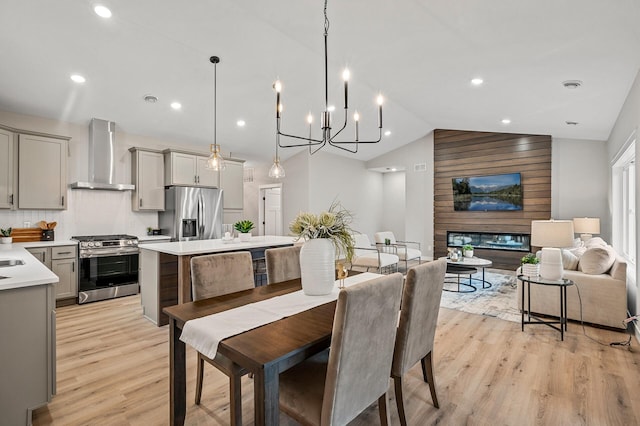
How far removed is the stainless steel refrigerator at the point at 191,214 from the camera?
5410mm

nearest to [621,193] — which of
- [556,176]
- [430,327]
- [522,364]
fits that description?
[556,176]

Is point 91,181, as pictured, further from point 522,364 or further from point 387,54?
point 522,364

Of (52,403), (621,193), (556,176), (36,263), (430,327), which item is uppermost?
(556,176)

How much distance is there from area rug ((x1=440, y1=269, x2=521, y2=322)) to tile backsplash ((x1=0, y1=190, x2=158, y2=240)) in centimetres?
489

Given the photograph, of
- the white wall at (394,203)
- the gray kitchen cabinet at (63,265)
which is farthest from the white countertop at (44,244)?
the white wall at (394,203)

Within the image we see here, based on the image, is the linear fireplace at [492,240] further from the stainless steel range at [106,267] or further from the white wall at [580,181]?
the stainless steel range at [106,267]

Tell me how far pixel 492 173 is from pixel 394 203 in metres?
2.97

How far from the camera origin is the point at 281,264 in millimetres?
2775

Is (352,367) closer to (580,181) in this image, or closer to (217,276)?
(217,276)

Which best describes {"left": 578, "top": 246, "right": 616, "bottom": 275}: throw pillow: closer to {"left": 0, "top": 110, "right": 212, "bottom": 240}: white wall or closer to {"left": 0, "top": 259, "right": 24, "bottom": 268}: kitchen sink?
{"left": 0, "top": 259, "right": 24, "bottom": 268}: kitchen sink

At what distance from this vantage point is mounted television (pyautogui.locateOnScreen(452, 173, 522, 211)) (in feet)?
22.0

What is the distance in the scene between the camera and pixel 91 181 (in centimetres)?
491

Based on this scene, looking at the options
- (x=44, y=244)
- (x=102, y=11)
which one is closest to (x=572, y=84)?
(x=102, y=11)

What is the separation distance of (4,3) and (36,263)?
2161 mm
